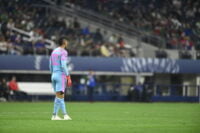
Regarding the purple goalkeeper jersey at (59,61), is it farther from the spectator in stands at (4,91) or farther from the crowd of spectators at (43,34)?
the crowd of spectators at (43,34)

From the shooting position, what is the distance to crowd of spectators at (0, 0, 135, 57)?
34188mm

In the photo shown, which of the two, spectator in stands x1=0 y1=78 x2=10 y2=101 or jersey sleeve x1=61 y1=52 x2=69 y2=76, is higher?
jersey sleeve x1=61 y1=52 x2=69 y2=76

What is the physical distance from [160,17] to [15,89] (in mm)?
12714

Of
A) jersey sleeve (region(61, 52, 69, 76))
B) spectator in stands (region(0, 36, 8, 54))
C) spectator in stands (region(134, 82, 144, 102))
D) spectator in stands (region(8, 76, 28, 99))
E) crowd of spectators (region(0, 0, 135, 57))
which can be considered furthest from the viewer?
crowd of spectators (region(0, 0, 135, 57))

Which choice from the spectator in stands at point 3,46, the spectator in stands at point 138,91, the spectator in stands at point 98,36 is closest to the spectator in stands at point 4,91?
the spectator in stands at point 3,46

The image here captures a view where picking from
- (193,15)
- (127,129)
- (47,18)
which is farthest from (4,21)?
(127,129)

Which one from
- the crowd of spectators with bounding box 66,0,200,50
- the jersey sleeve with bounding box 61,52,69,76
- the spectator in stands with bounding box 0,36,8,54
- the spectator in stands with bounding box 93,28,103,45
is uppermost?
the crowd of spectators with bounding box 66,0,200,50

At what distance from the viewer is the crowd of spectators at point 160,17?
38.9 metres

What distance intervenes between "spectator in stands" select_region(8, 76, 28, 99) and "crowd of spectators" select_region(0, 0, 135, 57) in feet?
7.13

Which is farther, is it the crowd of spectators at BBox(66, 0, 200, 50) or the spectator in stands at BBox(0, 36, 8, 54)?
the crowd of spectators at BBox(66, 0, 200, 50)

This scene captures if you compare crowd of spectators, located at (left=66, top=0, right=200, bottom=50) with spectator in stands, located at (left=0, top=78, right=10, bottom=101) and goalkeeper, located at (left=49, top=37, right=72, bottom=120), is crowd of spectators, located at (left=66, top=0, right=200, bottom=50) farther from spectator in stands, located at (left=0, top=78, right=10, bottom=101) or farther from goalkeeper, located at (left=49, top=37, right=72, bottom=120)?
goalkeeper, located at (left=49, top=37, right=72, bottom=120)

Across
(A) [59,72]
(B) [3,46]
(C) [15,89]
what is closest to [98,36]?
(B) [3,46]

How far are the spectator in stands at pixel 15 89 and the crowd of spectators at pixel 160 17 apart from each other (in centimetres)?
902

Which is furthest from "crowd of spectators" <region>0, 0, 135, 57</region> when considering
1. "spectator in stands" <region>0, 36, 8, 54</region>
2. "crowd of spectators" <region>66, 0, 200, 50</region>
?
"crowd of spectators" <region>66, 0, 200, 50</region>
